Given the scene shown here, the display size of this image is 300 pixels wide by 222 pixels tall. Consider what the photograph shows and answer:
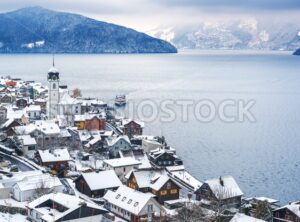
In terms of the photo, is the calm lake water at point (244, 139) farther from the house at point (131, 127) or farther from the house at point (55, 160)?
the house at point (55, 160)

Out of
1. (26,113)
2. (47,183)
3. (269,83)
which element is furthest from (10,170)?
(269,83)

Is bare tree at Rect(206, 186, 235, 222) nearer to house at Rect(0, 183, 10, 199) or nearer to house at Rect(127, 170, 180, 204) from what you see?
house at Rect(127, 170, 180, 204)

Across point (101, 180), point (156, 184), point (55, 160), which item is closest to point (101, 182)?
point (101, 180)

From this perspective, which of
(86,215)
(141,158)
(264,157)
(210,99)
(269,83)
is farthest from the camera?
(269,83)

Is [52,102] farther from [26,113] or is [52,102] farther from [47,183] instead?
[47,183]

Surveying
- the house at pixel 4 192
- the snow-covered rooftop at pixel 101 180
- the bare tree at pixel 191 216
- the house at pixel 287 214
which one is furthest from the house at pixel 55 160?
the house at pixel 287 214

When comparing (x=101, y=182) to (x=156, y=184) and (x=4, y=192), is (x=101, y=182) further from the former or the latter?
(x=4, y=192)
